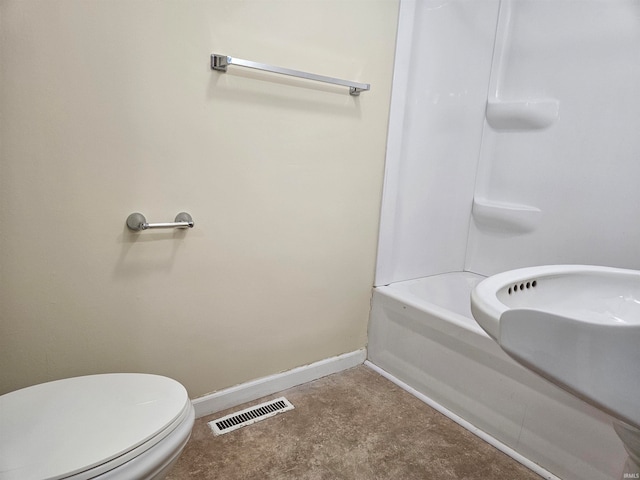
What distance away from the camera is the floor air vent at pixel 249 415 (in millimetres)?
1433

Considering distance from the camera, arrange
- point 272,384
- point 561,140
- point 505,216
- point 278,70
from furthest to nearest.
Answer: point 505,216 < point 561,140 < point 272,384 < point 278,70

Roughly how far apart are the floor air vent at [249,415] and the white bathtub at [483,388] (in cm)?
53

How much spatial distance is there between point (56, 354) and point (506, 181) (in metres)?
2.00

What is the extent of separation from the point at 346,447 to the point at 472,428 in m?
0.48

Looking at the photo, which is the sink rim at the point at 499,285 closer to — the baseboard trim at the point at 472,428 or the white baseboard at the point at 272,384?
the baseboard trim at the point at 472,428

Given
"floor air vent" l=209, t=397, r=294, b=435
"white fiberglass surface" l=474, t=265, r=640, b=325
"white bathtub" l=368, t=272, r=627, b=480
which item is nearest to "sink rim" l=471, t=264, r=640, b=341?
"white fiberglass surface" l=474, t=265, r=640, b=325

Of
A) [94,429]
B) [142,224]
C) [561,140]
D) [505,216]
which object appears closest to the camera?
[94,429]

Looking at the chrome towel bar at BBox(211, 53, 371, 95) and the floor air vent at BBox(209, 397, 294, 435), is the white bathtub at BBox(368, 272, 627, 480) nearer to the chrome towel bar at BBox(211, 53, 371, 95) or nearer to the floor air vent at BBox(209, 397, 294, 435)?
the floor air vent at BBox(209, 397, 294, 435)

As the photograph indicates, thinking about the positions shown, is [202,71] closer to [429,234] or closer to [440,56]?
[440,56]

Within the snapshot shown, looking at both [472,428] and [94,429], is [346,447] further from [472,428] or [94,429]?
[94,429]

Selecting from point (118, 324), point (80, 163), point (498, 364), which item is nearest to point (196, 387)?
point (118, 324)

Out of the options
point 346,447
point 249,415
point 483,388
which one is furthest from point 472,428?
point 249,415

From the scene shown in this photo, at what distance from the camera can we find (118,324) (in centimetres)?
124

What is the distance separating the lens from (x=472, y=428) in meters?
1.49
